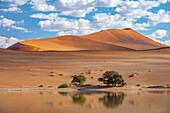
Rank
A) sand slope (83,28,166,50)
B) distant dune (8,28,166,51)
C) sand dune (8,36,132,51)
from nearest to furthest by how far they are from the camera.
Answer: sand dune (8,36,132,51) < distant dune (8,28,166,51) < sand slope (83,28,166,50)

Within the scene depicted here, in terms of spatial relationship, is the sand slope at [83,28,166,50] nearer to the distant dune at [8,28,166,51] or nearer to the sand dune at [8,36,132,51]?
the distant dune at [8,28,166,51]

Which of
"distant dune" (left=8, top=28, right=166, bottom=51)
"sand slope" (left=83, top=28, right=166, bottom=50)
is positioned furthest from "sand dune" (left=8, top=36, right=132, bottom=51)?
"sand slope" (left=83, top=28, right=166, bottom=50)

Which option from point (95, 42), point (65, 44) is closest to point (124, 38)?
point (95, 42)

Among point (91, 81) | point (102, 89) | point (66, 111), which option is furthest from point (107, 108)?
point (91, 81)

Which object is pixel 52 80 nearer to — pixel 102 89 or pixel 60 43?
pixel 102 89

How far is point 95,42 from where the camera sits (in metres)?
112

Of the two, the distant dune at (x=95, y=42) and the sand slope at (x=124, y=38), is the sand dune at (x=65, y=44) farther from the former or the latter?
the sand slope at (x=124, y=38)

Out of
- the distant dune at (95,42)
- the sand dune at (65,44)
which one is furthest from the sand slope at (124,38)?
the sand dune at (65,44)

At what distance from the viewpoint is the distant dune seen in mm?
101750

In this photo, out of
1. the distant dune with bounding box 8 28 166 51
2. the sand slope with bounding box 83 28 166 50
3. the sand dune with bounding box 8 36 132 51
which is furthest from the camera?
the sand slope with bounding box 83 28 166 50

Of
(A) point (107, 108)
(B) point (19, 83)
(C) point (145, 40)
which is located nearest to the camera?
(A) point (107, 108)

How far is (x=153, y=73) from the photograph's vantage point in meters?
39.0

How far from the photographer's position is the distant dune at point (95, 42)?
102m

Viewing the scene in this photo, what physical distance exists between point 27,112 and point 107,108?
4444 mm
